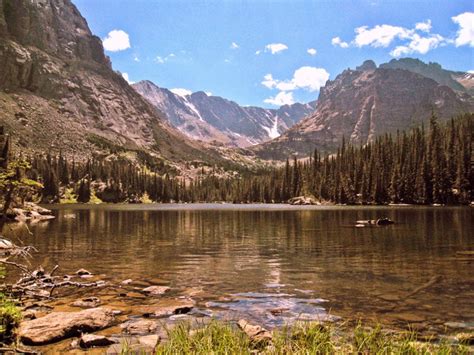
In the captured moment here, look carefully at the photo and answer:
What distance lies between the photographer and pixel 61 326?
41.6 ft

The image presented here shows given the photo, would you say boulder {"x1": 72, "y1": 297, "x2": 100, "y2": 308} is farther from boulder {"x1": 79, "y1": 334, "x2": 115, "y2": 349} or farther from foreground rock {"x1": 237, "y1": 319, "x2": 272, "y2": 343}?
foreground rock {"x1": 237, "y1": 319, "x2": 272, "y2": 343}

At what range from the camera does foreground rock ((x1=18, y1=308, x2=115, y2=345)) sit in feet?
39.3

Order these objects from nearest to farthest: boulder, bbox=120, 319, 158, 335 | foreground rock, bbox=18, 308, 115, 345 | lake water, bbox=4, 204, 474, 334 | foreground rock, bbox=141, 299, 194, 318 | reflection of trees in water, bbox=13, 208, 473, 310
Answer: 1. foreground rock, bbox=18, 308, 115, 345
2. boulder, bbox=120, 319, 158, 335
3. foreground rock, bbox=141, 299, 194, 318
4. lake water, bbox=4, 204, 474, 334
5. reflection of trees in water, bbox=13, 208, 473, 310

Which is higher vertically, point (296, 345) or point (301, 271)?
point (296, 345)

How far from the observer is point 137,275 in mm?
24016

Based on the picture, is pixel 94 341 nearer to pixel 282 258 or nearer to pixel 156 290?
pixel 156 290

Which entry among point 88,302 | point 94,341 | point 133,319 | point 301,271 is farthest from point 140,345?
point 301,271

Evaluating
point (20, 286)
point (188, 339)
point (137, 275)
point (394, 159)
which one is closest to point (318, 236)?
point (137, 275)

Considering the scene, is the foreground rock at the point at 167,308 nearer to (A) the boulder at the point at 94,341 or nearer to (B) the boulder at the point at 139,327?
(B) the boulder at the point at 139,327

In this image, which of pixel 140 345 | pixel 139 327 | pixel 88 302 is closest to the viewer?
pixel 140 345

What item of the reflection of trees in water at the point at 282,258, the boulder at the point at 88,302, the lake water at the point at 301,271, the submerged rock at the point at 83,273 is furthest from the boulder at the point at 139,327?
the submerged rock at the point at 83,273

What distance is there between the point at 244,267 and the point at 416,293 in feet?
37.3

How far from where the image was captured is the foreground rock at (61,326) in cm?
1198

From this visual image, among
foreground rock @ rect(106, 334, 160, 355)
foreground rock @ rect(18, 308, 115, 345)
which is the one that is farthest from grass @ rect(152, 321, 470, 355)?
foreground rock @ rect(18, 308, 115, 345)
